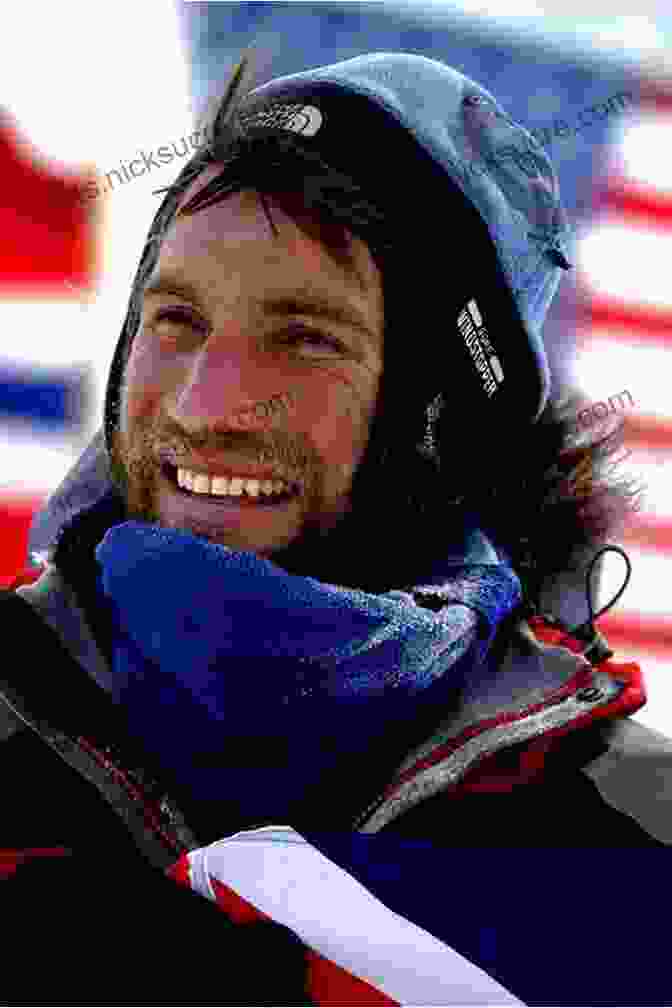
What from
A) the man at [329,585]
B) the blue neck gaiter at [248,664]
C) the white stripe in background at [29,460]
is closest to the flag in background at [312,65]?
the white stripe in background at [29,460]

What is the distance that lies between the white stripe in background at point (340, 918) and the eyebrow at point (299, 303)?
461 mm

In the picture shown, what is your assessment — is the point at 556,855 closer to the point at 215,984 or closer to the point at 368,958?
the point at 368,958

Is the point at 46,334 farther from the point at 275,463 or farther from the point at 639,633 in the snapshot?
the point at 639,633

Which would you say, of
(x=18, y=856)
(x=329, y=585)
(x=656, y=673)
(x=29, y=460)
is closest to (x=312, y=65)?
(x=29, y=460)

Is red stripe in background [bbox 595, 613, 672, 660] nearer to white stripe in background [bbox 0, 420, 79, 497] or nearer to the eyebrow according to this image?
white stripe in background [bbox 0, 420, 79, 497]

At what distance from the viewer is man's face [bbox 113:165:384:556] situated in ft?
3.37

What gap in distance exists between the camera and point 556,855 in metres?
0.84

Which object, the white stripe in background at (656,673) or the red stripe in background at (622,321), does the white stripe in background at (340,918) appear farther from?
the red stripe in background at (622,321)

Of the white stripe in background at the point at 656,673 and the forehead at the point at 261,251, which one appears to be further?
the white stripe in background at the point at 656,673

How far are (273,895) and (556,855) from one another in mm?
206

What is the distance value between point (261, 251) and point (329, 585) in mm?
301

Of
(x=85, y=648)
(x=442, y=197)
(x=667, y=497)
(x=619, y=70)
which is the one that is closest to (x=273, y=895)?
(x=85, y=648)

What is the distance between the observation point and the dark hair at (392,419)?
1068mm

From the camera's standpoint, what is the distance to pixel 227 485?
1.04 meters
